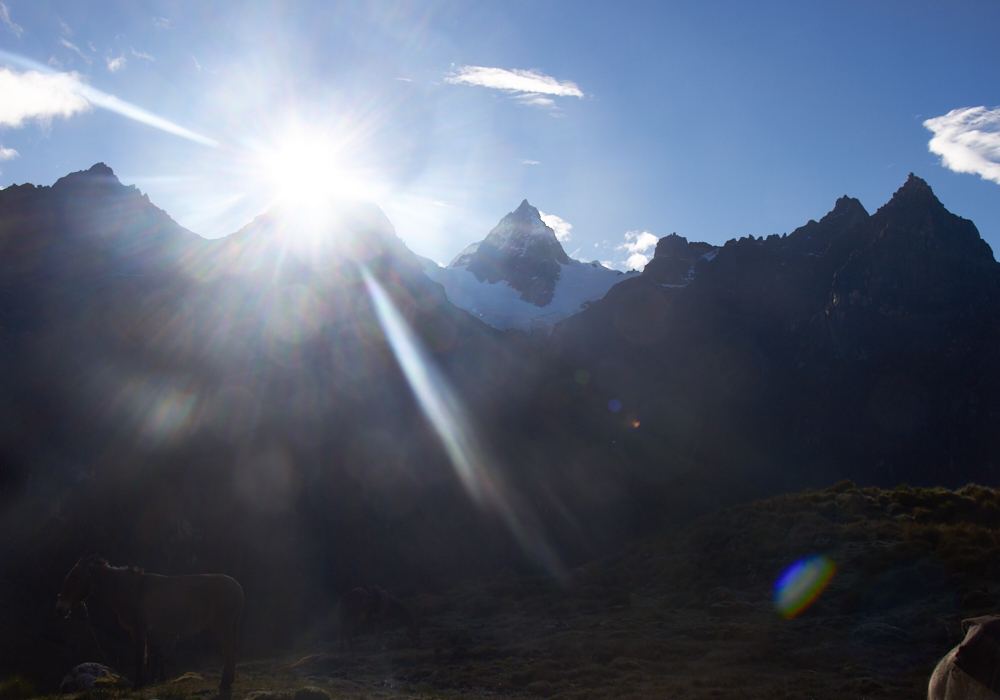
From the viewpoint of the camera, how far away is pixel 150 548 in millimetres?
42188

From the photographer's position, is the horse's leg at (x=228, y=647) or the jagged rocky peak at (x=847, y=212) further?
the jagged rocky peak at (x=847, y=212)

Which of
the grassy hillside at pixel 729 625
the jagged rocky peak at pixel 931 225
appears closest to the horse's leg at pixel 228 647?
the grassy hillside at pixel 729 625

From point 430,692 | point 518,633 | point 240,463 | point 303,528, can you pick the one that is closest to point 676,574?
point 518,633

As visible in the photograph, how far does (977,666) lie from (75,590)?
16016 millimetres

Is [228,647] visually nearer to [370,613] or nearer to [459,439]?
[370,613]

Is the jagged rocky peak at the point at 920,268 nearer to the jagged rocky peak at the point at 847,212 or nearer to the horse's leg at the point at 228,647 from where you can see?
the jagged rocky peak at the point at 847,212

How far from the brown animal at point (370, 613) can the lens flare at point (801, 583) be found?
14.8 metres

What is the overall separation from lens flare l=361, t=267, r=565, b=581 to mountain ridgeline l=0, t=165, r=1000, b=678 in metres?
0.92

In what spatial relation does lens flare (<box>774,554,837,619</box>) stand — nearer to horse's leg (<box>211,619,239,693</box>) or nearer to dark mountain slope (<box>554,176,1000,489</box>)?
horse's leg (<box>211,619,239,693</box>)

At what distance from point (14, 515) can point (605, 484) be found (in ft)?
185

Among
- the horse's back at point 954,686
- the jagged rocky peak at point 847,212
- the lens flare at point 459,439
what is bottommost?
the horse's back at point 954,686

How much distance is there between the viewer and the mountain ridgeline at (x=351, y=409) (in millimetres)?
43938

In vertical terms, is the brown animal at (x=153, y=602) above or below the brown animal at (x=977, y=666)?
above

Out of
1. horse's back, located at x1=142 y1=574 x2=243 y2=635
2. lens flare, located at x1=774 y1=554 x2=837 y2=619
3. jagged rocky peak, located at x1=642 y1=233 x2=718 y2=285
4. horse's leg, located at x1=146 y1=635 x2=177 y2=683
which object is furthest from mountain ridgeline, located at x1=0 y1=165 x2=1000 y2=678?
jagged rocky peak, located at x1=642 y1=233 x2=718 y2=285
